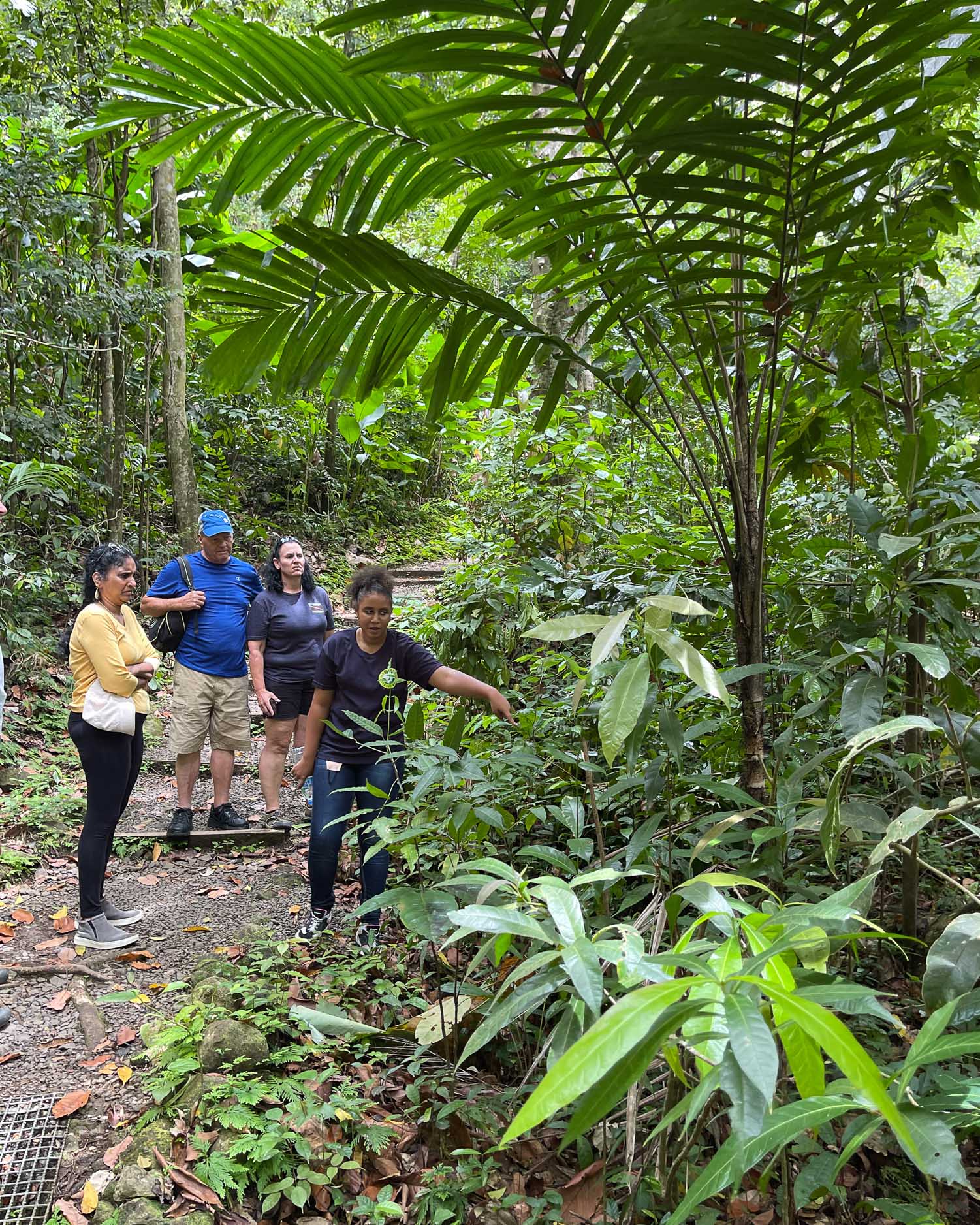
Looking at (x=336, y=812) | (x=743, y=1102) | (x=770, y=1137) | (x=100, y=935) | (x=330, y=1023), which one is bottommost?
(x=100, y=935)

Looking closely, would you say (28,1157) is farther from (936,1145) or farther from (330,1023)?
(936,1145)

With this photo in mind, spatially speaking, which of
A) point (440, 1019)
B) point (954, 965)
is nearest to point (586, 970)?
point (954, 965)

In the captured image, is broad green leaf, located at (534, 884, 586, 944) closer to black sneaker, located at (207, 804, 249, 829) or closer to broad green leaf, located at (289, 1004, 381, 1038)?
broad green leaf, located at (289, 1004, 381, 1038)

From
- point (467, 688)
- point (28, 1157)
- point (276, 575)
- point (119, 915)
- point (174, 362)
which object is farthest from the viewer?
point (174, 362)

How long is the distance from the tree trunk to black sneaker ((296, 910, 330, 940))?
5840mm

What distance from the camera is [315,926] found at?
12.7 ft

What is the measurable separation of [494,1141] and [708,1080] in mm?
1864

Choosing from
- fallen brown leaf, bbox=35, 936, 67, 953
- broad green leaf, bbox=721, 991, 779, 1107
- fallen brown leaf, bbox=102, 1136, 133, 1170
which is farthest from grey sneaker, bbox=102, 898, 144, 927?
broad green leaf, bbox=721, 991, 779, 1107

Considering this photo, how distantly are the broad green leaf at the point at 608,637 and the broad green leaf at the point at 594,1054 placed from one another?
63 cm

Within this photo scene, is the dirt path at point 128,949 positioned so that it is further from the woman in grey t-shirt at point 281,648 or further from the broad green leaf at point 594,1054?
the broad green leaf at point 594,1054

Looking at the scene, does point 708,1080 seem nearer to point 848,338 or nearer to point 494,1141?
point 494,1141

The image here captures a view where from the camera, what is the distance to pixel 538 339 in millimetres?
2193

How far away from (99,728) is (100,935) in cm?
102

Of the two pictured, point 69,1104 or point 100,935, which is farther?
point 100,935
